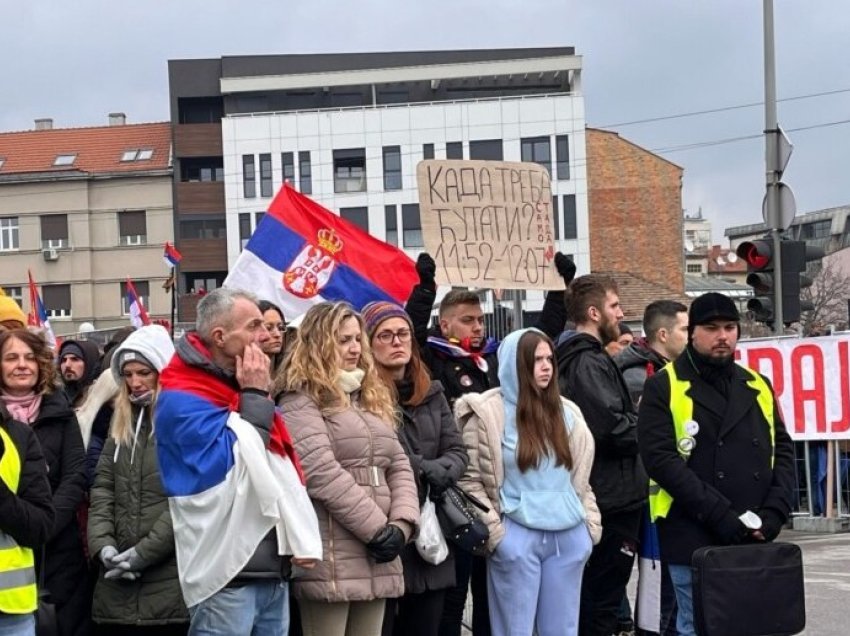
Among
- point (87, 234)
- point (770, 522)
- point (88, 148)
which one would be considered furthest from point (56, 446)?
point (88, 148)

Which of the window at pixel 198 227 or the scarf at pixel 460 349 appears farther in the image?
the window at pixel 198 227

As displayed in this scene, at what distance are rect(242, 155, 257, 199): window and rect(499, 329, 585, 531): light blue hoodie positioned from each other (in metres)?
59.9

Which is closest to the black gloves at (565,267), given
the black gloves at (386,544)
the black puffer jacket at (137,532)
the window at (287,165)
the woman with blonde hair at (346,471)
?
the woman with blonde hair at (346,471)

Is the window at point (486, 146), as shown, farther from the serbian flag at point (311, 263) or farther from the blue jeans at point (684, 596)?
the blue jeans at point (684, 596)

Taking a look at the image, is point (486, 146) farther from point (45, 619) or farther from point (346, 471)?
point (45, 619)

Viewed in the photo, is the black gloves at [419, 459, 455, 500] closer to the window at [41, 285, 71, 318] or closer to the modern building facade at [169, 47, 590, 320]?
the modern building facade at [169, 47, 590, 320]

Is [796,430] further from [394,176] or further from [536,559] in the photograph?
[394,176]

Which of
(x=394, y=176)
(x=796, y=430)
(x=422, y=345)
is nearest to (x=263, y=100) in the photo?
(x=394, y=176)

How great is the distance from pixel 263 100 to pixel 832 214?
67.1 meters

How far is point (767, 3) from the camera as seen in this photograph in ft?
57.0

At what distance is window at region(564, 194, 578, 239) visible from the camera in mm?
66188

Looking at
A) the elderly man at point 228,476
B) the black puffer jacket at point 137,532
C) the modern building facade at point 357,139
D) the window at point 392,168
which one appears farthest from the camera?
the window at point 392,168

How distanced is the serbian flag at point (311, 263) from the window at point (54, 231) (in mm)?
59848

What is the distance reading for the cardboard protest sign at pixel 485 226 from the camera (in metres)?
8.89
